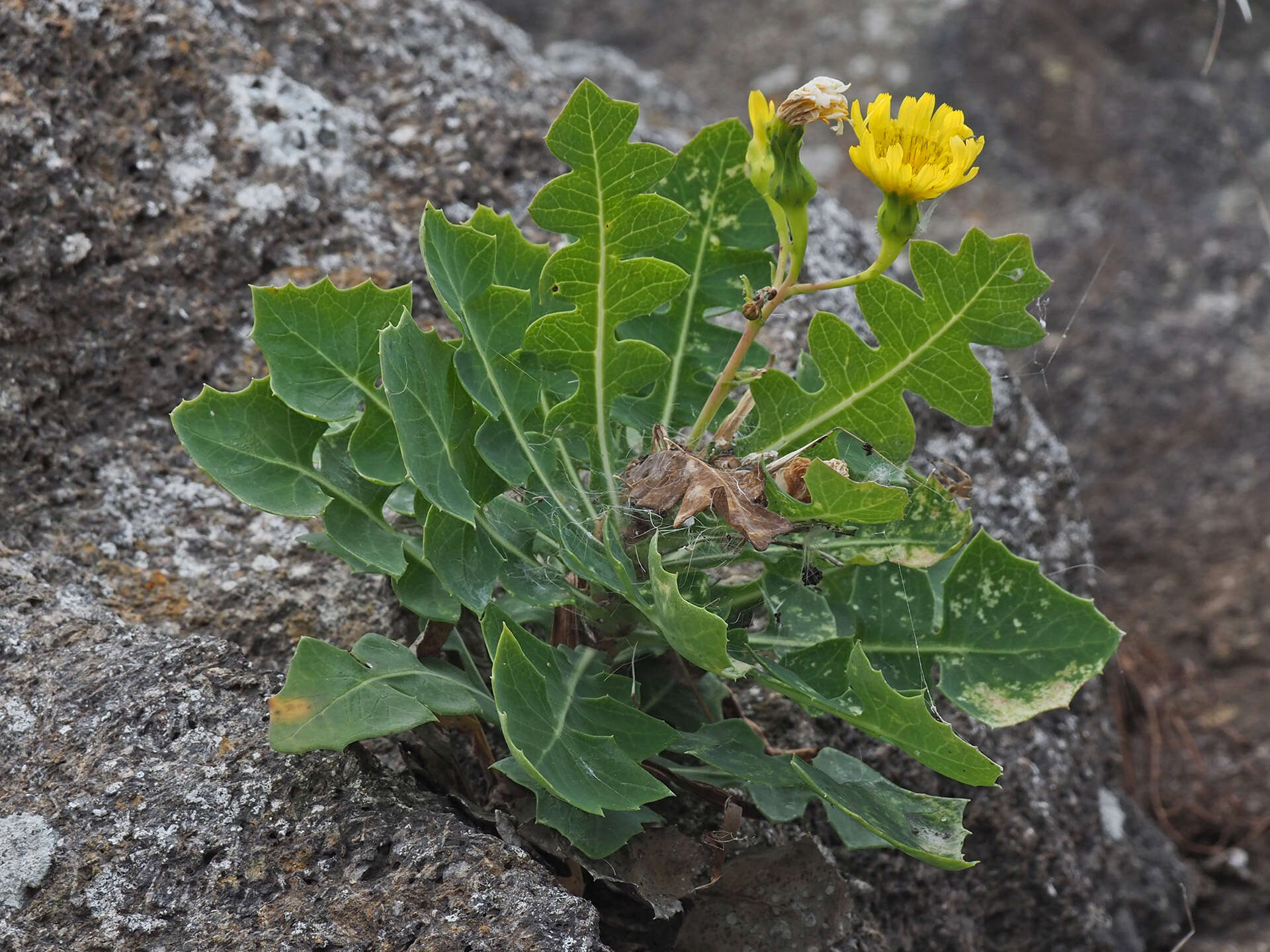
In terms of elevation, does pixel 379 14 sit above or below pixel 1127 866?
above

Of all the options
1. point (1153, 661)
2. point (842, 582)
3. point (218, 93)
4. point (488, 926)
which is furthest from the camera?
point (1153, 661)

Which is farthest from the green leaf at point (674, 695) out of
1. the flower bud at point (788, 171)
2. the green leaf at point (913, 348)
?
the flower bud at point (788, 171)

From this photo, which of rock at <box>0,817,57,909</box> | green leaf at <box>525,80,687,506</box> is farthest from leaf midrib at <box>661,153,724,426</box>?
rock at <box>0,817,57,909</box>

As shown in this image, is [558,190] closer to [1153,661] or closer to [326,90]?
[326,90]

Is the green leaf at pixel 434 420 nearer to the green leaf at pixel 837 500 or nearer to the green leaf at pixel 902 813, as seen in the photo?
the green leaf at pixel 837 500

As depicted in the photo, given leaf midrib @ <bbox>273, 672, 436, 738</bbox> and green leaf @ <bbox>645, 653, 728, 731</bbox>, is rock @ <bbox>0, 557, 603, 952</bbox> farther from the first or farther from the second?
green leaf @ <bbox>645, 653, 728, 731</bbox>

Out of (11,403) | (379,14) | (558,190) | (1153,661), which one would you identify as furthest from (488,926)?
(1153,661)

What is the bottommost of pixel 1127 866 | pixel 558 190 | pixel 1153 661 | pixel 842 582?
pixel 1153 661
